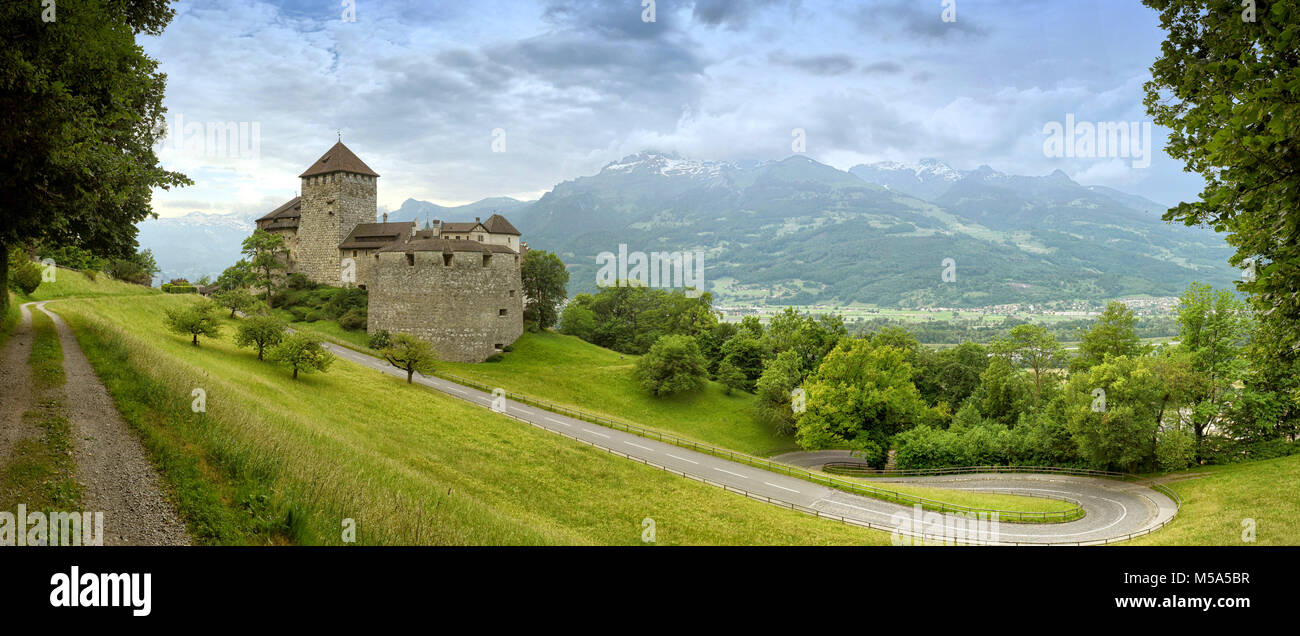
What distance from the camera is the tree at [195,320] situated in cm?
3375

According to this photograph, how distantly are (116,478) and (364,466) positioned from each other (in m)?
7.70

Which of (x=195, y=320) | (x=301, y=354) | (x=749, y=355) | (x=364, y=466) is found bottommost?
(x=749, y=355)

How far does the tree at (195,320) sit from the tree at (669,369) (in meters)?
32.1

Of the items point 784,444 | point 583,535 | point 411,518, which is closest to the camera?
point 411,518

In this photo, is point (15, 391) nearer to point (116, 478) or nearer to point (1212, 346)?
point (116, 478)

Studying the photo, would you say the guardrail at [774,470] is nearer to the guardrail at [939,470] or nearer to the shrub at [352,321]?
the guardrail at [939,470]

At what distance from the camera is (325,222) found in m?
68.6

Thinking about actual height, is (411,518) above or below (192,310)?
below

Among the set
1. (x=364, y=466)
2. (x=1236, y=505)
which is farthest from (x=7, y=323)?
(x=1236, y=505)

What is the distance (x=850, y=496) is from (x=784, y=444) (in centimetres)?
1825

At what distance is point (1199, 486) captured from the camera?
33.3 metres
